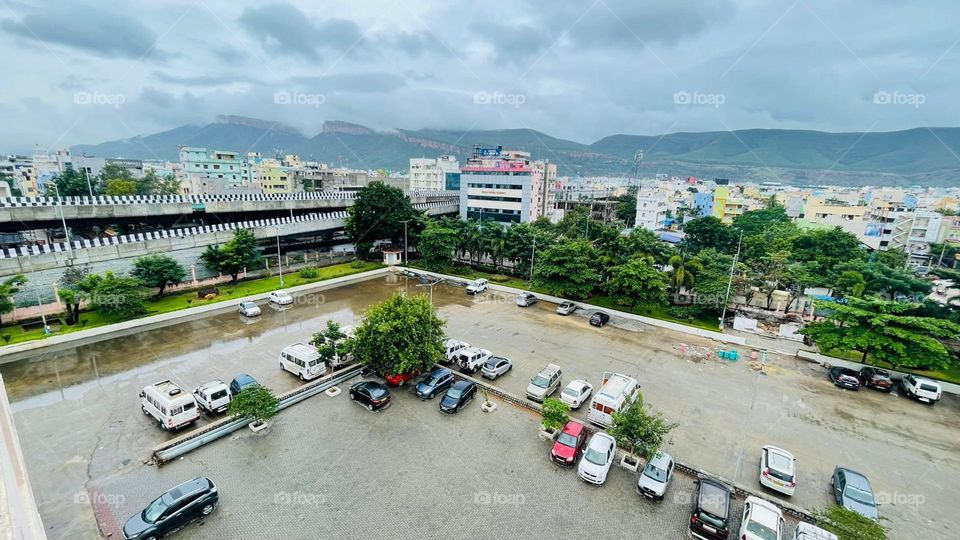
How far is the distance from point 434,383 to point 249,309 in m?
15.8

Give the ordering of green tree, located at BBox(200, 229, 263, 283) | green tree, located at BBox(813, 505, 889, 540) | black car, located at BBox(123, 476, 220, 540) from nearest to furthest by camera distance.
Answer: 1. green tree, located at BBox(813, 505, 889, 540)
2. black car, located at BBox(123, 476, 220, 540)
3. green tree, located at BBox(200, 229, 263, 283)

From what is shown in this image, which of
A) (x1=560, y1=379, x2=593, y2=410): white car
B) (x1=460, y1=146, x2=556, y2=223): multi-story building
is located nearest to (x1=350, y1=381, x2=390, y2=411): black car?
(x1=560, y1=379, x2=593, y2=410): white car

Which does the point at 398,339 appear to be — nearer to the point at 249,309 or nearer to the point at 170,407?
the point at 170,407

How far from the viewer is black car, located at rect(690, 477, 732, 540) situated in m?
10.2

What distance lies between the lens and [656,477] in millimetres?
11812

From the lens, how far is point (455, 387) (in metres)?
16.4

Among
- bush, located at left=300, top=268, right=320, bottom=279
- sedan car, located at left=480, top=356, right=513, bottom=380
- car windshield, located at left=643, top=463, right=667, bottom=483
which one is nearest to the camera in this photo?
car windshield, located at left=643, top=463, right=667, bottom=483

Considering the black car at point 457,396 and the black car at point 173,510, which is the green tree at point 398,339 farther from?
the black car at point 173,510

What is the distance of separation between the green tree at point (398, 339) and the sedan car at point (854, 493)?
45.6 feet

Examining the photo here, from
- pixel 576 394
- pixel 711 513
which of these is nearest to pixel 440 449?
pixel 576 394

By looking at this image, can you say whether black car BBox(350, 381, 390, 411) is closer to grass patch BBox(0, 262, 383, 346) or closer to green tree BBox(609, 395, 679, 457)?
green tree BBox(609, 395, 679, 457)

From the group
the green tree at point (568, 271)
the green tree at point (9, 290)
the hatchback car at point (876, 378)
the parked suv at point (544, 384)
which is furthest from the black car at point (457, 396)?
the green tree at point (9, 290)

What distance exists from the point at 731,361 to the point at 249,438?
74.8ft

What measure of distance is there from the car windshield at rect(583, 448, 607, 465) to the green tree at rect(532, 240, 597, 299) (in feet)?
53.6
